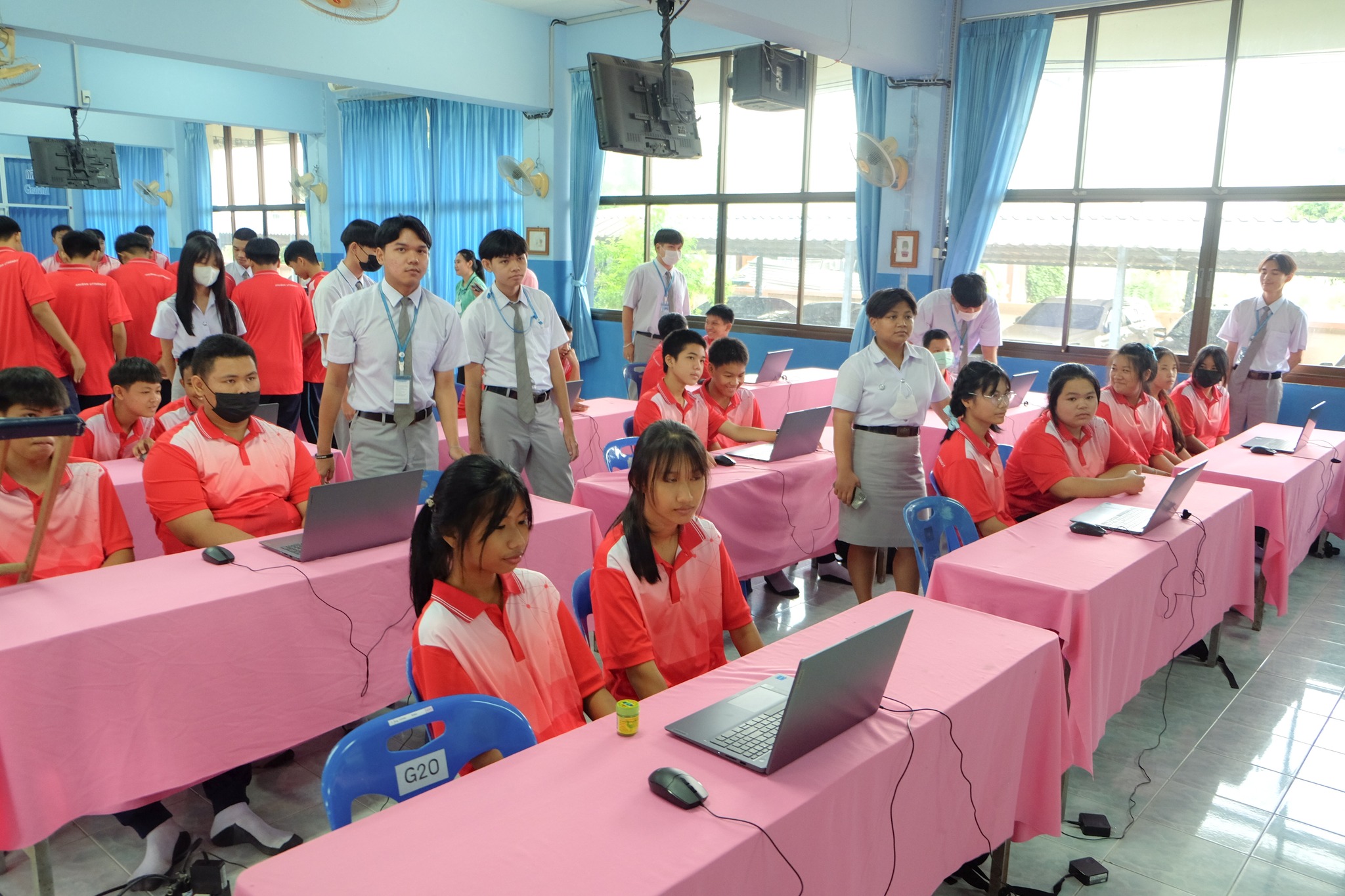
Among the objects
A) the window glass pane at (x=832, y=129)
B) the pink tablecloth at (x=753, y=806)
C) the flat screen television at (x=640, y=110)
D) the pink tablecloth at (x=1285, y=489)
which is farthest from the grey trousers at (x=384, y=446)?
the window glass pane at (x=832, y=129)

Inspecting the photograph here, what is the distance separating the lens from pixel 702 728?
1.54 metres

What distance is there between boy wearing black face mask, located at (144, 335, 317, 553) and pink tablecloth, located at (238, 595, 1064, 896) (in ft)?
5.27

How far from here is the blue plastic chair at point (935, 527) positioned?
290cm

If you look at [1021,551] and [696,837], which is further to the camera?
[1021,551]

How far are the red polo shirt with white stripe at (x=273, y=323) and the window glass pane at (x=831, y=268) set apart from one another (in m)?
4.31

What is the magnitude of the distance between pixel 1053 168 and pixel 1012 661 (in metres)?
5.59

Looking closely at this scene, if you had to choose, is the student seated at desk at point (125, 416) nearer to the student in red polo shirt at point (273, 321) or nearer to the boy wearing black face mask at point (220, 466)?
the boy wearing black face mask at point (220, 466)

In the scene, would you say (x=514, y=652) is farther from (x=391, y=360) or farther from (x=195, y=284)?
(x=195, y=284)

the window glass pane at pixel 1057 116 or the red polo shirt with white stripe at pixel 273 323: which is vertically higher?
the window glass pane at pixel 1057 116

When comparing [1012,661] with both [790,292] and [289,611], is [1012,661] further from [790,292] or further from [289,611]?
[790,292]

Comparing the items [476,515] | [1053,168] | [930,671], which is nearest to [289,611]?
[476,515]

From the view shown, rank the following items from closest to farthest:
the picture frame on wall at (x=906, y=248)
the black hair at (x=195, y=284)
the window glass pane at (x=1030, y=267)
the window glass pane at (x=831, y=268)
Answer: the black hair at (x=195, y=284)
the window glass pane at (x=1030, y=267)
the picture frame on wall at (x=906, y=248)
the window glass pane at (x=831, y=268)

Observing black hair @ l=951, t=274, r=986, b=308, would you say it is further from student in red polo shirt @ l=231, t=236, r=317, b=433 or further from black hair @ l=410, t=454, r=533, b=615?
black hair @ l=410, t=454, r=533, b=615

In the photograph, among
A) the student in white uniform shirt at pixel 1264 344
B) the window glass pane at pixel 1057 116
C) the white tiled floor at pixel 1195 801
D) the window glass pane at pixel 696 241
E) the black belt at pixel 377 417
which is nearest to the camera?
the white tiled floor at pixel 1195 801
